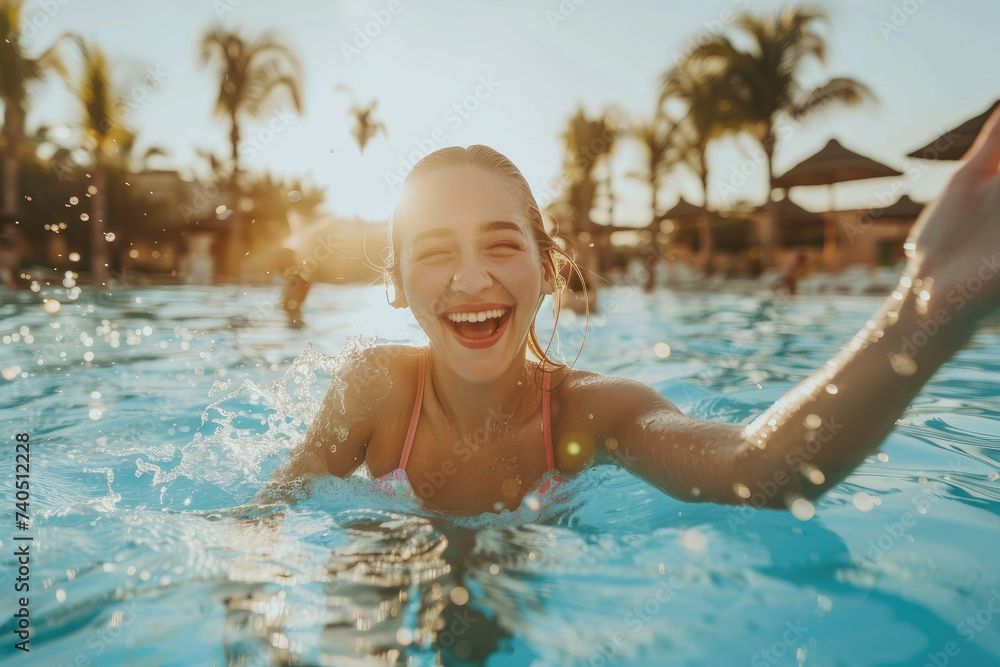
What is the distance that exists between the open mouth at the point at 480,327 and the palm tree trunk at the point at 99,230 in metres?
20.9

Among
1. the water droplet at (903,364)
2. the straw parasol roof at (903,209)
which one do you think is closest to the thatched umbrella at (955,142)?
the straw parasol roof at (903,209)

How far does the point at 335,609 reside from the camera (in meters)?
1.69

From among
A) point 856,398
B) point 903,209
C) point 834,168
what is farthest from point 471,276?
point 903,209

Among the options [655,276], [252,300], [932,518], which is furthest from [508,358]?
[655,276]

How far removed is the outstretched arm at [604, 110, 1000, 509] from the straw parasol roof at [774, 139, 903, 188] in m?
20.0

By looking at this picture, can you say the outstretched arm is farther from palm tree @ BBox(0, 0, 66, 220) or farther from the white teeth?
palm tree @ BBox(0, 0, 66, 220)

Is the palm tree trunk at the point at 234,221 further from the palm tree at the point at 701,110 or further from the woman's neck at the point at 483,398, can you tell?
the woman's neck at the point at 483,398

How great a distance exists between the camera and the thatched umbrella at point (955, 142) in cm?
1074

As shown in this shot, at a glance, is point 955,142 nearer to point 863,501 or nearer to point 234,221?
point 863,501

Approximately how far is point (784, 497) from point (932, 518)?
4.68 feet

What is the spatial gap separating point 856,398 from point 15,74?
23.1 meters

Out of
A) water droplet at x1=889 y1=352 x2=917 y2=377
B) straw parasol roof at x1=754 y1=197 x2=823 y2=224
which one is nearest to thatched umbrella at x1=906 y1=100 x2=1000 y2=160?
straw parasol roof at x1=754 y1=197 x2=823 y2=224

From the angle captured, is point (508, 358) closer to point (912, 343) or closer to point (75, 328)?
point (912, 343)

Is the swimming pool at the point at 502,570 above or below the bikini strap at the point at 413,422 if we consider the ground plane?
below
